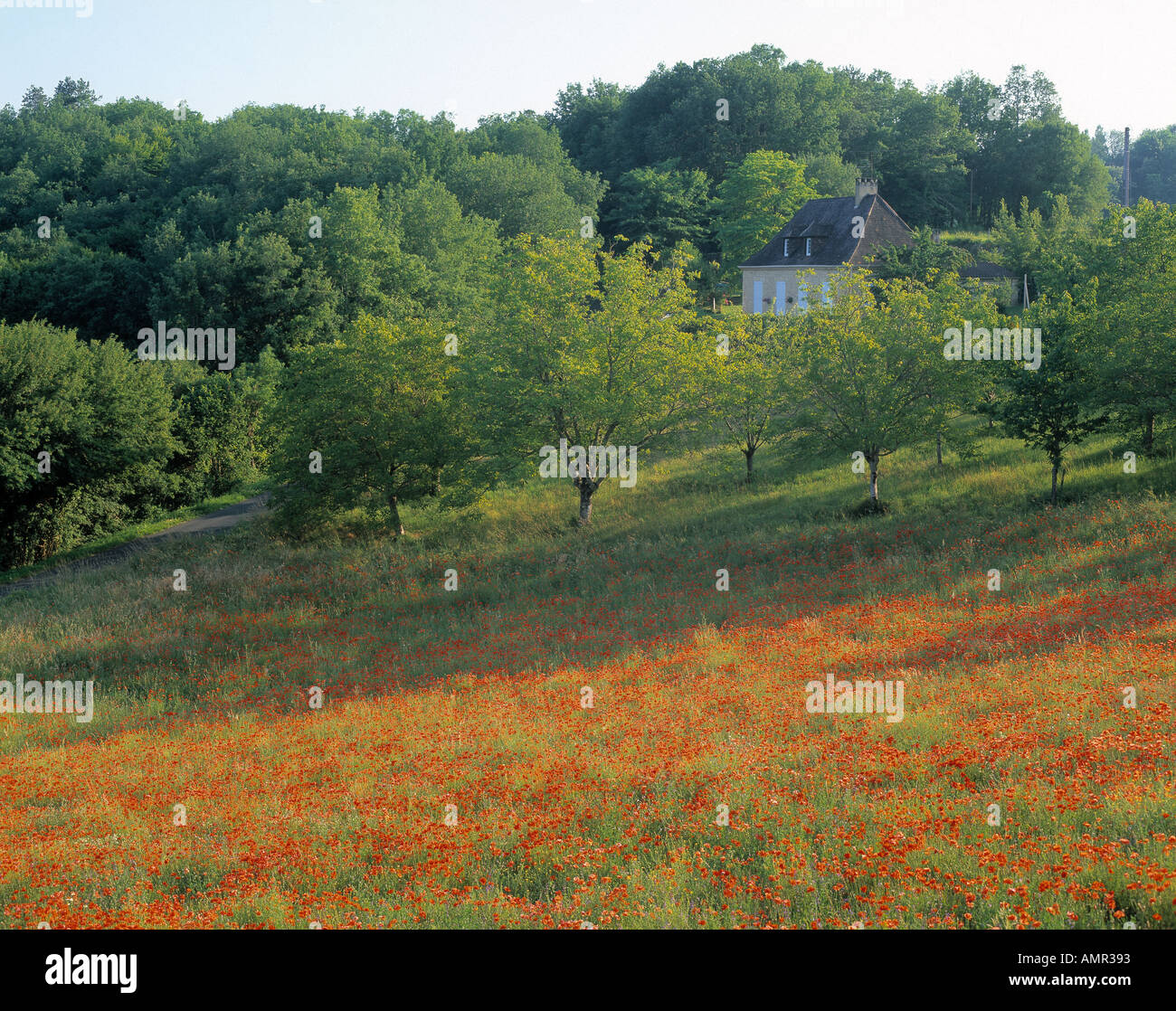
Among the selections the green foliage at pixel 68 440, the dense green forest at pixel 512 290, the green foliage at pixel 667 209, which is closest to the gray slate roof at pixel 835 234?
the dense green forest at pixel 512 290

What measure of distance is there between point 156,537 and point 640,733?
31497 mm

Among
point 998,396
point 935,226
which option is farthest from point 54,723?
point 935,226

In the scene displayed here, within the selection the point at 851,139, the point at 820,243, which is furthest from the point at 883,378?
the point at 851,139

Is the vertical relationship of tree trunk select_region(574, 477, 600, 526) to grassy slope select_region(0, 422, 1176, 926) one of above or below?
above

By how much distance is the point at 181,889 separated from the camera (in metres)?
8.76

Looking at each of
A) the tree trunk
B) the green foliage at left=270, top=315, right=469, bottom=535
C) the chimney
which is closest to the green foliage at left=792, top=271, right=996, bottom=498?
the tree trunk

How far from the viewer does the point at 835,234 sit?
2547 inches

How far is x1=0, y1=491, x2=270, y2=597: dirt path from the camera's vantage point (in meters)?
33.4

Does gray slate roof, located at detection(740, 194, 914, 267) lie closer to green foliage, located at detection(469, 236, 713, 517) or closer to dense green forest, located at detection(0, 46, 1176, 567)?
dense green forest, located at detection(0, 46, 1176, 567)

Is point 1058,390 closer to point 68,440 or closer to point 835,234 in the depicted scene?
point 68,440

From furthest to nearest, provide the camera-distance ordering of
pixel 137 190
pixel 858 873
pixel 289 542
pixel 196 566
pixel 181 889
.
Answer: pixel 137 190 < pixel 289 542 < pixel 196 566 < pixel 181 889 < pixel 858 873

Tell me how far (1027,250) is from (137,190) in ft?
236

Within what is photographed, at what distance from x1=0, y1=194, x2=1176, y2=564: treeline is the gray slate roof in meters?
23.4
